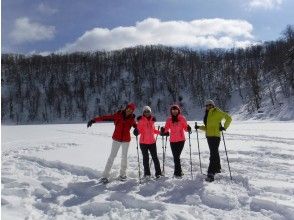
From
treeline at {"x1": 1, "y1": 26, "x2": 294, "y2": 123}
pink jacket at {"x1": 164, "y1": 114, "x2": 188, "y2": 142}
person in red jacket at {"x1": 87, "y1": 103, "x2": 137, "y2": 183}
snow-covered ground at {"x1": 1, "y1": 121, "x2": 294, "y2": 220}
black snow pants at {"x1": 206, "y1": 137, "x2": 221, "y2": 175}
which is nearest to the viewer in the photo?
snow-covered ground at {"x1": 1, "y1": 121, "x2": 294, "y2": 220}

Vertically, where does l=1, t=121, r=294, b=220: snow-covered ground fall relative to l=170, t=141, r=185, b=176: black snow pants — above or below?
below

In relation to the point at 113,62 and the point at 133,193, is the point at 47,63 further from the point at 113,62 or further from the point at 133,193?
the point at 133,193

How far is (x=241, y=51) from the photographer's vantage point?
14438 centimetres

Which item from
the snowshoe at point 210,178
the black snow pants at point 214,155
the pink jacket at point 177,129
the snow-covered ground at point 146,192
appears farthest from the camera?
the pink jacket at point 177,129

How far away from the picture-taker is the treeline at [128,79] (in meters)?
116

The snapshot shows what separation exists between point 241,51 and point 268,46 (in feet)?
29.7

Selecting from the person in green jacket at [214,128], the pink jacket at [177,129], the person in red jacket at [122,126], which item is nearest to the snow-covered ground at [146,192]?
the person in green jacket at [214,128]

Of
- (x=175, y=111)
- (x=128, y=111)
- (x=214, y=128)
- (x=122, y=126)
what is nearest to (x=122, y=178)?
(x=122, y=126)

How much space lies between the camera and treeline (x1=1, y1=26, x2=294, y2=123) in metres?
116

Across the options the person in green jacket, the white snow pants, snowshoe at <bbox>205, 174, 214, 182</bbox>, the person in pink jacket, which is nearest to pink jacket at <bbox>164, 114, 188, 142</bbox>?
the person in pink jacket

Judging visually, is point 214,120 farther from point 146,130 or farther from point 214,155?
point 146,130

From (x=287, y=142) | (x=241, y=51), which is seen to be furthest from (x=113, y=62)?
(x=287, y=142)

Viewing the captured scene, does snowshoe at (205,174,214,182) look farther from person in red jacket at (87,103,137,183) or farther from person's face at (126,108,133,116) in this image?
person's face at (126,108,133,116)

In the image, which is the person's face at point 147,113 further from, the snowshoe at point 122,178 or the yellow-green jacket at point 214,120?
the snowshoe at point 122,178
